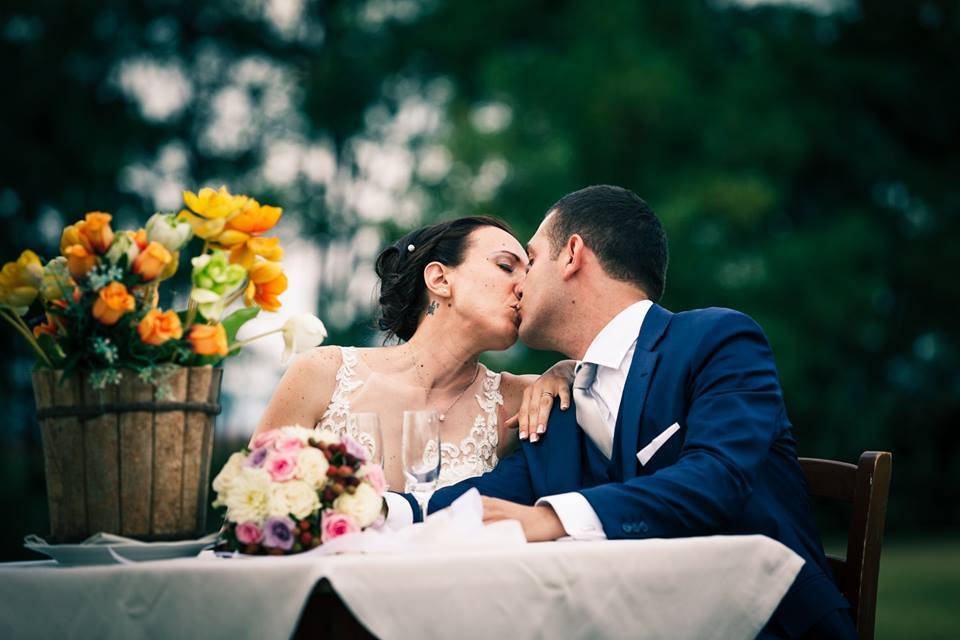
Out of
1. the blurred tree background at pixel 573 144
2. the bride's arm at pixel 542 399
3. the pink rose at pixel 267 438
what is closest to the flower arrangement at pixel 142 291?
the pink rose at pixel 267 438

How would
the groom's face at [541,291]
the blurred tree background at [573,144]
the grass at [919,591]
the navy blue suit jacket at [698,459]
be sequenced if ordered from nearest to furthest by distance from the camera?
the navy blue suit jacket at [698,459] → the groom's face at [541,291] → the grass at [919,591] → the blurred tree background at [573,144]

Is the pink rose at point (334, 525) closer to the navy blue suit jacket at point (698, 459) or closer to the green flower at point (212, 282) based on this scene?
the green flower at point (212, 282)

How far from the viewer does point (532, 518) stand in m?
2.73

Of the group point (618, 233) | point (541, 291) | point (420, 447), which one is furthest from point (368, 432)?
point (618, 233)

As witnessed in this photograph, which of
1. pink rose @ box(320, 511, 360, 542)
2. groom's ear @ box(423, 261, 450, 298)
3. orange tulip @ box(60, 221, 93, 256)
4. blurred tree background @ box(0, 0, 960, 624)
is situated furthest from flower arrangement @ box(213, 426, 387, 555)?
blurred tree background @ box(0, 0, 960, 624)

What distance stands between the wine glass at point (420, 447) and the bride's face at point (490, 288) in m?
1.49

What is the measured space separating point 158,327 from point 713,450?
4.54ft

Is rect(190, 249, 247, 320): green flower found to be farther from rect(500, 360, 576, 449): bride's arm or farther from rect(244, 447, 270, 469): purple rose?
rect(500, 360, 576, 449): bride's arm

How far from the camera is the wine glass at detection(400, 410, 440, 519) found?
2.79 meters

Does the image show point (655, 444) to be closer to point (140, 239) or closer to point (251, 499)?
point (251, 499)

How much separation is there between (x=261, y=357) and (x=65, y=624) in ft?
51.5

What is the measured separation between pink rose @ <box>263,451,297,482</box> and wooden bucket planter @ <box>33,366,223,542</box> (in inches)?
5.8

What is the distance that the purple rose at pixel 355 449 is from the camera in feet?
8.45

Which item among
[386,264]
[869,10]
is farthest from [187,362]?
[869,10]
